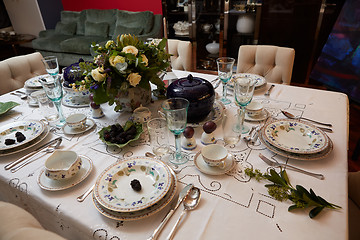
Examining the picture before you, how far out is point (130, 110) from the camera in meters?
1.09

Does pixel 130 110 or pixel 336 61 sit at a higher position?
pixel 130 110

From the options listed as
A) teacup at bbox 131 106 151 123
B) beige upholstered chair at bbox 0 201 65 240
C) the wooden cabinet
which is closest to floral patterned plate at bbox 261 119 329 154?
teacup at bbox 131 106 151 123

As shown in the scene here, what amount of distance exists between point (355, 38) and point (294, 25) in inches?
26.4

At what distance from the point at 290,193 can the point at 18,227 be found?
650mm

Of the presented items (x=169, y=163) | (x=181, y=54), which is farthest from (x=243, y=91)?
(x=181, y=54)

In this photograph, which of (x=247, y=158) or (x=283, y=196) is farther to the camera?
(x=247, y=158)

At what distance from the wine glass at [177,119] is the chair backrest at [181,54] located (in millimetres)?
1073

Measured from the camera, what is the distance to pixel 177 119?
2.44 ft

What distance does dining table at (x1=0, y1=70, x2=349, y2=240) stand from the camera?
58 cm

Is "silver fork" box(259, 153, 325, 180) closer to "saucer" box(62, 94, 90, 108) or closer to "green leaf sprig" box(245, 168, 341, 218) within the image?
"green leaf sprig" box(245, 168, 341, 218)

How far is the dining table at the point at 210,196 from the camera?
578mm

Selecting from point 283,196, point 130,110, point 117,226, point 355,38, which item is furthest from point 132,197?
point 355,38

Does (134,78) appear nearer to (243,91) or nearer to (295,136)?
(243,91)

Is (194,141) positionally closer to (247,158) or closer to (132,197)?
(247,158)
